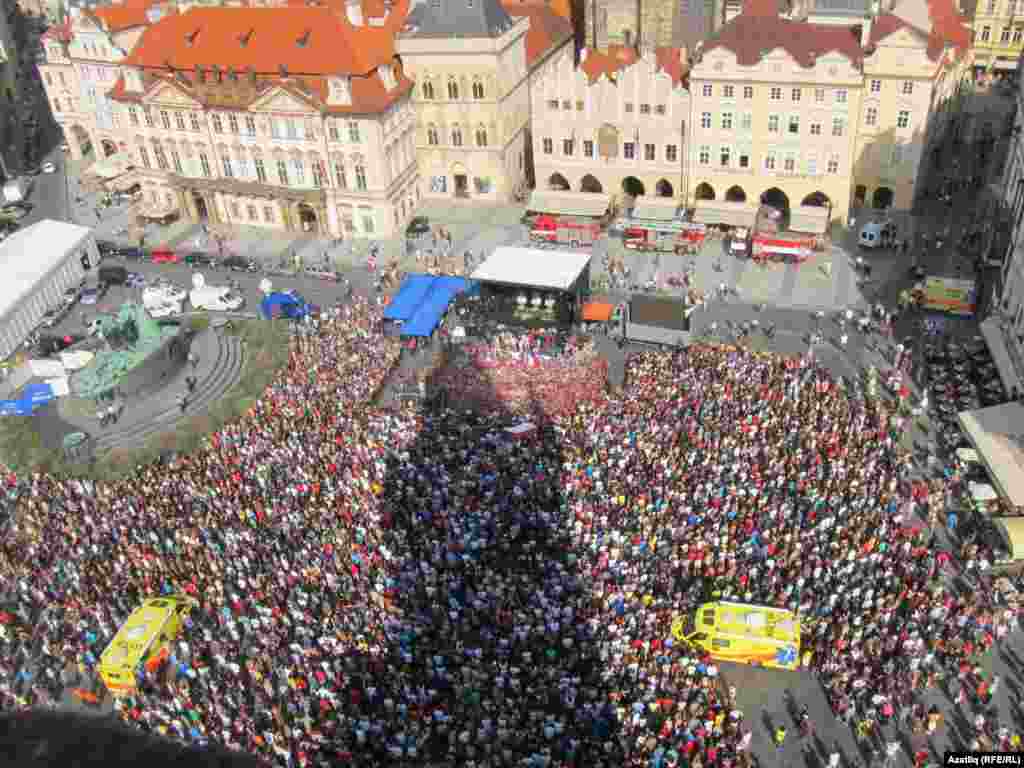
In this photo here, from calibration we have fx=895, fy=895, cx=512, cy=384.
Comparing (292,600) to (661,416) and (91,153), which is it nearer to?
(661,416)

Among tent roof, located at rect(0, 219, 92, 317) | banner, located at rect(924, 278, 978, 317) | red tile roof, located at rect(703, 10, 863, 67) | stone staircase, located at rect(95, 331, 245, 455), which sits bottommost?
stone staircase, located at rect(95, 331, 245, 455)

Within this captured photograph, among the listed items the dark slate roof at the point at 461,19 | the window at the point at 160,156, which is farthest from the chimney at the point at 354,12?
the window at the point at 160,156

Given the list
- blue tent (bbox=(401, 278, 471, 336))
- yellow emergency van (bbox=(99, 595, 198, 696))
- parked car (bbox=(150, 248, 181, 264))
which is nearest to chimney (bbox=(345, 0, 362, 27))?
parked car (bbox=(150, 248, 181, 264))

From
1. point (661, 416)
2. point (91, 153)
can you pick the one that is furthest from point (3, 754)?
point (91, 153)

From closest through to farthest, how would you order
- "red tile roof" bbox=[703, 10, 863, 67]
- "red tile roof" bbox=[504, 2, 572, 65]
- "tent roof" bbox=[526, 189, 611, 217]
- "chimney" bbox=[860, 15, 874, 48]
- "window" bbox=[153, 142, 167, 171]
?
"red tile roof" bbox=[703, 10, 863, 67]
"chimney" bbox=[860, 15, 874, 48]
"tent roof" bbox=[526, 189, 611, 217]
"window" bbox=[153, 142, 167, 171]
"red tile roof" bbox=[504, 2, 572, 65]

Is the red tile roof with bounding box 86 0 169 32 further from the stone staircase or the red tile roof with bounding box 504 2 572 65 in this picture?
the stone staircase

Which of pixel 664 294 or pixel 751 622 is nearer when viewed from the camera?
pixel 751 622

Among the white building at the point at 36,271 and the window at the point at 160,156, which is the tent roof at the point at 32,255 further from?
the window at the point at 160,156
